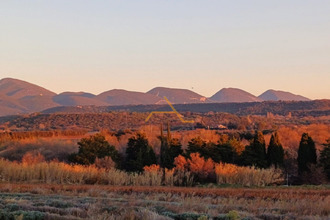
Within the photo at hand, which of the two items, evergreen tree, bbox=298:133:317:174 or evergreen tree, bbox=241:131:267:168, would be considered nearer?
evergreen tree, bbox=298:133:317:174

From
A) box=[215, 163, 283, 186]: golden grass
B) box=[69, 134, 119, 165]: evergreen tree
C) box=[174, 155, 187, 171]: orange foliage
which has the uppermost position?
box=[69, 134, 119, 165]: evergreen tree

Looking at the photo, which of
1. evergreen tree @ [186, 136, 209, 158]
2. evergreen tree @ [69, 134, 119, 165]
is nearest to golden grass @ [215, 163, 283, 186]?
evergreen tree @ [186, 136, 209, 158]

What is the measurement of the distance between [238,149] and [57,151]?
19.1 meters

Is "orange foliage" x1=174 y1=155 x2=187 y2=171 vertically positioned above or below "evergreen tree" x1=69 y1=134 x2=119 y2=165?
below

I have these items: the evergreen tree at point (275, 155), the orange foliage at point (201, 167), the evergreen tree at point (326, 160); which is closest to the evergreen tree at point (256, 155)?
the evergreen tree at point (275, 155)

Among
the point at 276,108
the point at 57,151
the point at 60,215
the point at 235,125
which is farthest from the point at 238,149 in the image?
the point at 276,108

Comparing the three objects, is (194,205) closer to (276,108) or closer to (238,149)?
(238,149)

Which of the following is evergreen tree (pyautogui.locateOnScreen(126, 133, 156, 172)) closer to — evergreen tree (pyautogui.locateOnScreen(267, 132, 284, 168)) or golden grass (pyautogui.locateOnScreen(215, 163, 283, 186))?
golden grass (pyautogui.locateOnScreen(215, 163, 283, 186))

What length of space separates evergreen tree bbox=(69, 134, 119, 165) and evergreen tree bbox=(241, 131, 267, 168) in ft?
36.1

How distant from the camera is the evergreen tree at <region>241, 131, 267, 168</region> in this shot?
39500 mm

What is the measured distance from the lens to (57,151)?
49344 millimetres

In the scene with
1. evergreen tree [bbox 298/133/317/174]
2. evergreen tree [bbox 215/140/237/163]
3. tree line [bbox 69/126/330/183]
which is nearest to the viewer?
evergreen tree [bbox 298/133/317/174]

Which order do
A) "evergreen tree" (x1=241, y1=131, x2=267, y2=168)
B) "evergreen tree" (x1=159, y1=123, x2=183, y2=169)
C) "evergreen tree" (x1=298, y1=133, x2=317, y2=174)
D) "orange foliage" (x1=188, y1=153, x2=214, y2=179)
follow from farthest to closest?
1. "evergreen tree" (x1=159, y1=123, x2=183, y2=169)
2. "evergreen tree" (x1=241, y1=131, x2=267, y2=168)
3. "evergreen tree" (x1=298, y1=133, x2=317, y2=174)
4. "orange foliage" (x1=188, y1=153, x2=214, y2=179)

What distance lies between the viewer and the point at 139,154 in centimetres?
4031
